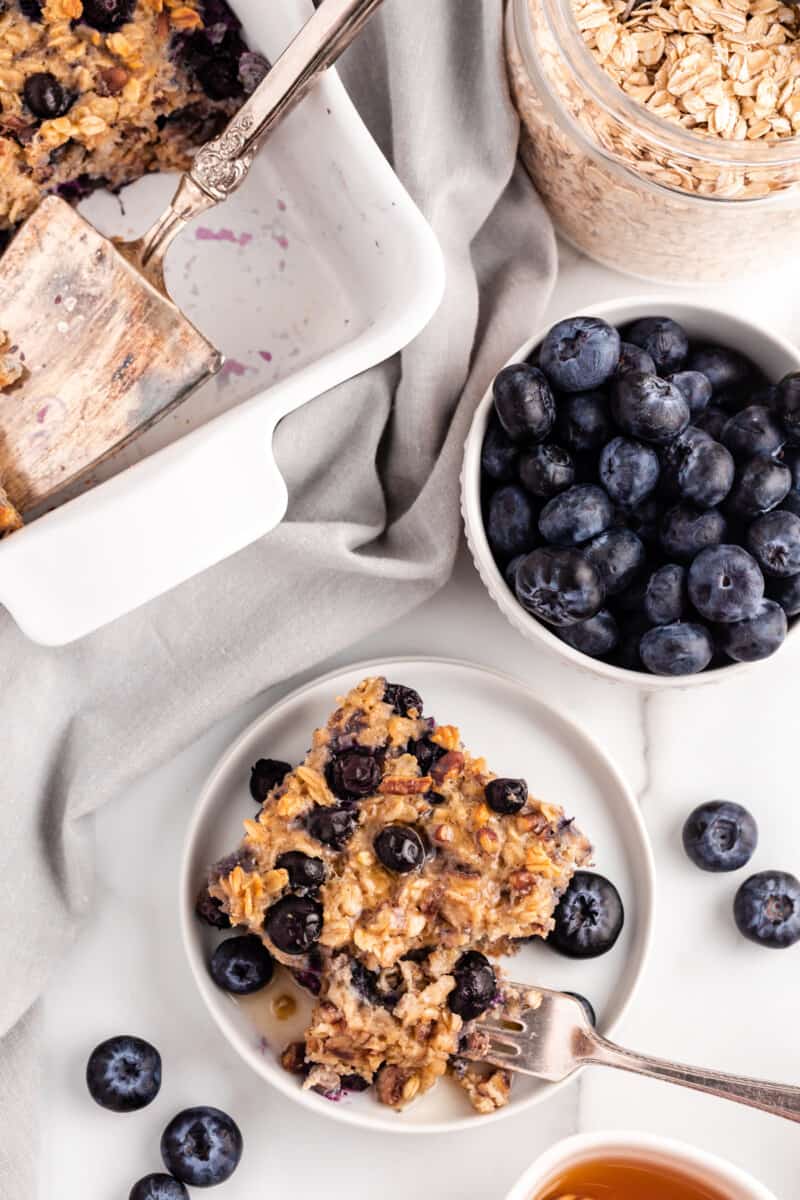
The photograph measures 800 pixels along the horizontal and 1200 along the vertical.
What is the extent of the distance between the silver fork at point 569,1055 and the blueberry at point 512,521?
515 mm

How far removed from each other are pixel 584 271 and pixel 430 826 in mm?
775

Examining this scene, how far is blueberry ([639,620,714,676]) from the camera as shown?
4.57ft

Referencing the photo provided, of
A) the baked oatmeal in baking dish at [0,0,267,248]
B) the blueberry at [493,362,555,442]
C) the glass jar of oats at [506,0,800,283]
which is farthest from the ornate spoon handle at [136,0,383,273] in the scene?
the blueberry at [493,362,555,442]

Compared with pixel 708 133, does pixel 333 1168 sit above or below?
below

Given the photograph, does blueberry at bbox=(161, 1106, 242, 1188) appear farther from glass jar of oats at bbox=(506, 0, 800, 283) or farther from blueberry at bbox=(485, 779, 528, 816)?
glass jar of oats at bbox=(506, 0, 800, 283)

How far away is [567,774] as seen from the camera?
5.31 ft

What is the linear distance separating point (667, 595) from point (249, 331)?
63 cm

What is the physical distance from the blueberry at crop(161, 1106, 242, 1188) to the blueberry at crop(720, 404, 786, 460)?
102 cm

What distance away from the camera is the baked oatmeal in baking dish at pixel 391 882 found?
139cm

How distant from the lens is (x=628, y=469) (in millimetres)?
1400

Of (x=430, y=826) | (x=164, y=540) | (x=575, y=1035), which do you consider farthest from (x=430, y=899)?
(x=164, y=540)

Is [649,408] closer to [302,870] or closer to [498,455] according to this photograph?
[498,455]

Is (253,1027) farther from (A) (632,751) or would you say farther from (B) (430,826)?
(A) (632,751)

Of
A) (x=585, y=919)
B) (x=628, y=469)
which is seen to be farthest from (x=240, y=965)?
(x=628, y=469)
